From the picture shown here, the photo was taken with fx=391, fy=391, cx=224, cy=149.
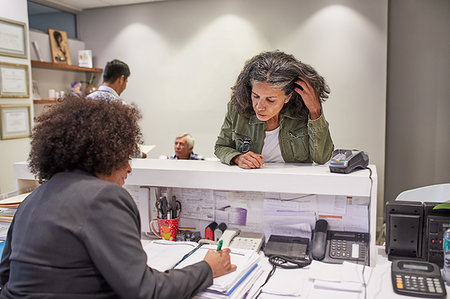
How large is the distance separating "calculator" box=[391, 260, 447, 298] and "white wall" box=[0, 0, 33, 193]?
3382mm

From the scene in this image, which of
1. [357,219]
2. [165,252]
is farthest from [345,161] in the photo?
[165,252]

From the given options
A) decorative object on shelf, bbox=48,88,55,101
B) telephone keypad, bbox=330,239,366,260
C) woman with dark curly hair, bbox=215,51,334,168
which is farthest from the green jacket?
decorative object on shelf, bbox=48,88,55,101

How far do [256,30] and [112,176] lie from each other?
10.9 ft

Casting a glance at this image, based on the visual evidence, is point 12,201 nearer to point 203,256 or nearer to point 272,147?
point 203,256

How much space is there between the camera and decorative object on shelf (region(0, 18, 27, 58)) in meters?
3.38

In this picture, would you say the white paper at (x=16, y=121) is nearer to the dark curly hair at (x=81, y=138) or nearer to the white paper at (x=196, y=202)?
the white paper at (x=196, y=202)

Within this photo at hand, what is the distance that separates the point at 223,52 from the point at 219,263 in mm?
3303

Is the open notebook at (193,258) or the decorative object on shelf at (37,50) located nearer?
the open notebook at (193,258)

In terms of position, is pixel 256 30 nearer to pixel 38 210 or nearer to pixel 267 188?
pixel 267 188

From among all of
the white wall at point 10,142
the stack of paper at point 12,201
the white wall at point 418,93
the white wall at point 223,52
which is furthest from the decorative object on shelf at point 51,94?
the white wall at point 418,93

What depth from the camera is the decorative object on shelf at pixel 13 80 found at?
339 cm

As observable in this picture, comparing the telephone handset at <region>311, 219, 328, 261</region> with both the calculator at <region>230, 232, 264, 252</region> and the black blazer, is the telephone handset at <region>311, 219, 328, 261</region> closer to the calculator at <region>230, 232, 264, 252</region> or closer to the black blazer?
the calculator at <region>230, 232, 264, 252</region>

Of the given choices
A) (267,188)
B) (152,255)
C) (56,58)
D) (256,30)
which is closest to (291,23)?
(256,30)

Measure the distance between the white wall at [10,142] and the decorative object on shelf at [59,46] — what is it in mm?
550
